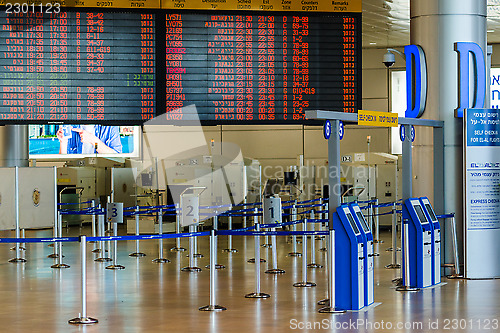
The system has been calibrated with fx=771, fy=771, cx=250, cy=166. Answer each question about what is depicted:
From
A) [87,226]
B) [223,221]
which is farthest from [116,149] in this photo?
[223,221]

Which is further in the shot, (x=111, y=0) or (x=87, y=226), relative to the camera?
(x=87, y=226)

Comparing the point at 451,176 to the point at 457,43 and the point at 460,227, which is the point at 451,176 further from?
the point at 457,43

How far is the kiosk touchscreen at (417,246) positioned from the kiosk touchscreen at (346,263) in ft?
5.99

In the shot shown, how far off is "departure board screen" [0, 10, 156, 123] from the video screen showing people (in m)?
13.3

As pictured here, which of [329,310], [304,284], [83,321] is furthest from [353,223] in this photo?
[83,321]

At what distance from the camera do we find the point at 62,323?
7.28 metres

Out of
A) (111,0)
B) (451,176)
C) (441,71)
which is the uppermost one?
(111,0)

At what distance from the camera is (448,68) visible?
10.4 metres

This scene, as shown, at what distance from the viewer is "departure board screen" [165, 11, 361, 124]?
9.88 meters

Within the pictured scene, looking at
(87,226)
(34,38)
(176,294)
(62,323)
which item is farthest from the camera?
(87,226)

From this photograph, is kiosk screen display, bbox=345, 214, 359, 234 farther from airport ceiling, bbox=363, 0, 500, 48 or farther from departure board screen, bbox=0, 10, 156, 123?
airport ceiling, bbox=363, 0, 500, 48

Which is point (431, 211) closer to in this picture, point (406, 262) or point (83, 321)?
point (406, 262)

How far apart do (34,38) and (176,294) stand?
3.68 meters

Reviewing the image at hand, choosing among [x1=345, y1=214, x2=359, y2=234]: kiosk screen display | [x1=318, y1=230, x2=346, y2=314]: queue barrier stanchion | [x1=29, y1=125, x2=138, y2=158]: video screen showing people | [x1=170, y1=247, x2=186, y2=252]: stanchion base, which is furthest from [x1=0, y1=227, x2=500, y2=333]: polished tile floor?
[x1=29, y1=125, x2=138, y2=158]: video screen showing people
